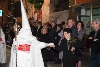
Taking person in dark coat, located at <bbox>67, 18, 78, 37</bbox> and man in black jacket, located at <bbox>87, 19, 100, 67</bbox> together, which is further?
person in dark coat, located at <bbox>67, 18, 78, 37</bbox>

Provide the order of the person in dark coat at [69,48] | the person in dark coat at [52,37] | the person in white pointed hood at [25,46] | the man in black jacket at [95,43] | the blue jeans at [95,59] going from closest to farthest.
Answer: the person in white pointed hood at [25,46] < the person in dark coat at [69,48] < the man in black jacket at [95,43] < the blue jeans at [95,59] < the person in dark coat at [52,37]

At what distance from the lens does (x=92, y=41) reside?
7500 mm

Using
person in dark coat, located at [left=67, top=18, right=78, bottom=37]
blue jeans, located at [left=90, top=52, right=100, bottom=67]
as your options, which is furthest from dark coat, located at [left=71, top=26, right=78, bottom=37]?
blue jeans, located at [left=90, top=52, right=100, bottom=67]

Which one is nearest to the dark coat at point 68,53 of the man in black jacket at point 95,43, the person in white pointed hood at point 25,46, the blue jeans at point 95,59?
the man in black jacket at point 95,43

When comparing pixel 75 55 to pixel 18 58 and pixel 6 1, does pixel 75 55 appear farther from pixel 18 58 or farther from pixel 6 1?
pixel 6 1

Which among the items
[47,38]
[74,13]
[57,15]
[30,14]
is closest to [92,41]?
[47,38]

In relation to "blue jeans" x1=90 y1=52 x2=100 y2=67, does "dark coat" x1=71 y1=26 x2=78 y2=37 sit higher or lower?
higher

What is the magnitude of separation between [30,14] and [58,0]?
36.4 ft

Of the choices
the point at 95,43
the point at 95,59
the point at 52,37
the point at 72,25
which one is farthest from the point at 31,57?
the point at 52,37

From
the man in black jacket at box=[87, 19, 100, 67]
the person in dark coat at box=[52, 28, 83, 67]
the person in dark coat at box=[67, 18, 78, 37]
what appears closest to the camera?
the person in dark coat at box=[52, 28, 83, 67]

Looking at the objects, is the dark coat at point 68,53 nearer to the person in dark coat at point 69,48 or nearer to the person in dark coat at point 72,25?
the person in dark coat at point 69,48

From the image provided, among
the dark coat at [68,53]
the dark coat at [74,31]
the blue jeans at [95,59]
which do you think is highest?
the dark coat at [74,31]

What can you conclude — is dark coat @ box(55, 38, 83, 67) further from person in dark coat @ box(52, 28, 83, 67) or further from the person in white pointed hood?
the person in white pointed hood

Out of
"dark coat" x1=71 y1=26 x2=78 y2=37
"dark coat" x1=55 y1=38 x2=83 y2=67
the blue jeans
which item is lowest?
the blue jeans
